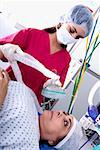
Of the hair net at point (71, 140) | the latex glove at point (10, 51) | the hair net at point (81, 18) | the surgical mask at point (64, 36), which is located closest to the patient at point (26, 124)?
the hair net at point (71, 140)

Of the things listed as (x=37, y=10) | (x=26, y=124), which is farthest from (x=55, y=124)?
(x=37, y=10)

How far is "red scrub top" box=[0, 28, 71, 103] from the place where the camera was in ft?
5.77

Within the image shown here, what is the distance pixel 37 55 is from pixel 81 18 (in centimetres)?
35

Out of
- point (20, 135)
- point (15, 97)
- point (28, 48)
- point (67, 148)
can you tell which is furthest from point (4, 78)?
point (67, 148)

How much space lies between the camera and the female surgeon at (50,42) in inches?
69.6

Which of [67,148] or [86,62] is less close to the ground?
[86,62]

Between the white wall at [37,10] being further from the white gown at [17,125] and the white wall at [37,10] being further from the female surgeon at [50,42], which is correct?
the white gown at [17,125]

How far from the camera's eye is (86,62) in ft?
7.28

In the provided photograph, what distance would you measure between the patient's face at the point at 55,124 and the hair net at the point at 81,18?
533 mm

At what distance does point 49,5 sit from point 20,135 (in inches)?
66.6

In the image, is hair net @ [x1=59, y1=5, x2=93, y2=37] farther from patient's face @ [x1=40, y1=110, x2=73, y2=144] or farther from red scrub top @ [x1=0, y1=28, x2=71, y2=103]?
patient's face @ [x1=40, y1=110, x2=73, y2=144]

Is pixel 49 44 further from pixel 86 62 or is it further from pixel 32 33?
pixel 86 62

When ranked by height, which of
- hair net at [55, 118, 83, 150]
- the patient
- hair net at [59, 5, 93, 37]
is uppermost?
hair net at [59, 5, 93, 37]

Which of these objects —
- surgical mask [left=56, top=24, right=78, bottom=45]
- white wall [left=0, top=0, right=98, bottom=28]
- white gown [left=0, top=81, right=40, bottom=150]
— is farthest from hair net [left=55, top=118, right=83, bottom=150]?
white wall [left=0, top=0, right=98, bottom=28]
